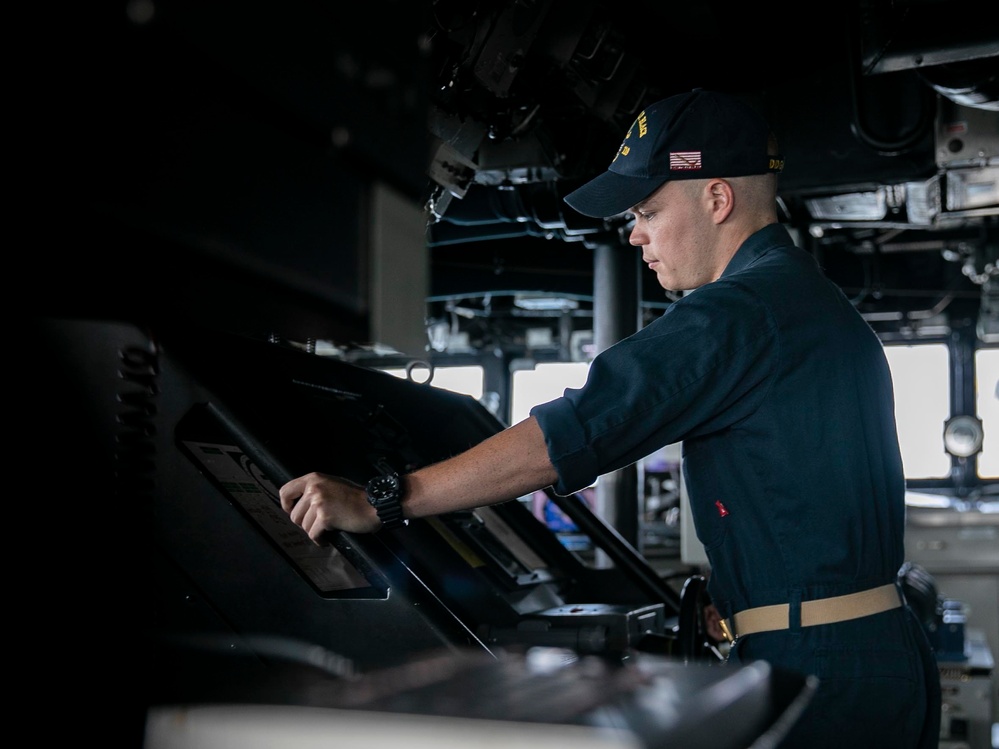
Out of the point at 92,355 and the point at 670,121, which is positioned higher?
the point at 670,121

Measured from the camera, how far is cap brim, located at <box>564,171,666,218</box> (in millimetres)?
1764

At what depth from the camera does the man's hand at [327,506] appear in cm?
150

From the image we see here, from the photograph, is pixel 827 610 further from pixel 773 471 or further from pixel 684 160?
pixel 684 160

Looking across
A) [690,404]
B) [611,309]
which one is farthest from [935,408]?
[690,404]

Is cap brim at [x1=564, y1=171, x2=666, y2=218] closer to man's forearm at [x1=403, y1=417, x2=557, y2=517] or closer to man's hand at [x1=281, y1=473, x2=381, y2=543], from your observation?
man's forearm at [x1=403, y1=417, x2=557, y2=517]

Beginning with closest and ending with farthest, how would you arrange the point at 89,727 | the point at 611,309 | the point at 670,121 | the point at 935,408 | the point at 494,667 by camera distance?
the point at 494,667
the point at 89,727
the point at 670,121
the point at 611,309
the point at 935,408

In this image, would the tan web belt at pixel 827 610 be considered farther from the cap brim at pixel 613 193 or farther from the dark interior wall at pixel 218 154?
the dark interior wall at pixel 218 154

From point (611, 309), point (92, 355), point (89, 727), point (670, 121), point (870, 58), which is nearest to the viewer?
point (89, 727)

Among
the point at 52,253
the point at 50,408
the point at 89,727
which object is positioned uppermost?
the point at 52,253

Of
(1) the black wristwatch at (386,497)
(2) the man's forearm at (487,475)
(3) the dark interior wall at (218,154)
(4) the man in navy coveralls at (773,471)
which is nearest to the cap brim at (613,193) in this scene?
(4) the man in navy coveralls at (773,471)

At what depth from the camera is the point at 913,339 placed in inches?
366

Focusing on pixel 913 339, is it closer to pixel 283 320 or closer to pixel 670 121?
pixel 670 121

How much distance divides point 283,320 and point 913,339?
9.18 m

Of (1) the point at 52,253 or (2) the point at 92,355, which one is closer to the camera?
(1) the point at 52,253
